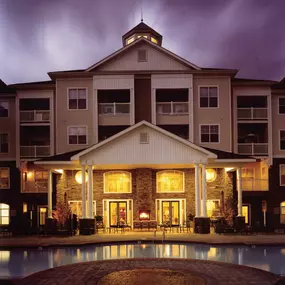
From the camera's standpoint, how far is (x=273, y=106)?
98.4 ft

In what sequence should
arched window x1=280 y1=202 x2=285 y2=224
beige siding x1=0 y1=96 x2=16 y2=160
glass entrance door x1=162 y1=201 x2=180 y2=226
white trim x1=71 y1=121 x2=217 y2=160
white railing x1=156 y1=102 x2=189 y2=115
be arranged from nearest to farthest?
1. white trim x1=71 y1=121 x2=217 y2=160
2. glass entrance door x1=162 y1=201 x2=180 y2=226
3. arched window x1=280 y1=202 x2=285 y2=224
4. white railing x1=156 y1=102 x2=189 y2=115
5. beige siding x1=0 y1=96 x2=16 y2=160

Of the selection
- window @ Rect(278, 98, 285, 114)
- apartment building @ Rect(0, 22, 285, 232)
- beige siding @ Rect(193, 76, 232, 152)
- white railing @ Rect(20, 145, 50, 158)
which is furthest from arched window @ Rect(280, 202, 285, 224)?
white railing @ Rect(20, 145, 50, 158)

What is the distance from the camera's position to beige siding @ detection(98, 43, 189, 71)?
29.4m

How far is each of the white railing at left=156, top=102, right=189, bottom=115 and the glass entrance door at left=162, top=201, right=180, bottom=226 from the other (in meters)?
5.73

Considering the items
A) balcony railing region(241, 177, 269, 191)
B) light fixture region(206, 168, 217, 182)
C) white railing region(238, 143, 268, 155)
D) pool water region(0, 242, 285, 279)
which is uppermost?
white railing region(238, 143, 268, 155)

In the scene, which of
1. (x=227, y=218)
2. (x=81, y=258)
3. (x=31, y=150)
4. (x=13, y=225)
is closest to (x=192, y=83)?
(x=227, y=218)

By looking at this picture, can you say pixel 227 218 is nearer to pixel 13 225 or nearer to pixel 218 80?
pixel 218 80

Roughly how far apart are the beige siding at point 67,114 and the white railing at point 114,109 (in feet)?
2.28

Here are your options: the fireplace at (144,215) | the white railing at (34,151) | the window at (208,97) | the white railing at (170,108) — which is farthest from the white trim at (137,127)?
the white railing at (34,151)

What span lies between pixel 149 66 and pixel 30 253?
15.4 meters

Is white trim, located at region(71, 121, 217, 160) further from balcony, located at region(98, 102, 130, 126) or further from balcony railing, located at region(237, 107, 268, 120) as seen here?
balcony railing, located at region(237, 107, 268, 120)

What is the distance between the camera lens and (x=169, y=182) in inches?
1078

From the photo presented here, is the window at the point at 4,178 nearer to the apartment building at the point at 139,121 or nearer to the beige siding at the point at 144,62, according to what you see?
the apartment building at the point at 139,121

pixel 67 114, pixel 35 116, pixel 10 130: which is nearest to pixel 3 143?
pixel 10 130
